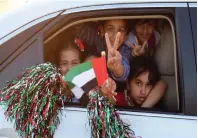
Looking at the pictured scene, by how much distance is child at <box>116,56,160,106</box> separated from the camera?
196cm

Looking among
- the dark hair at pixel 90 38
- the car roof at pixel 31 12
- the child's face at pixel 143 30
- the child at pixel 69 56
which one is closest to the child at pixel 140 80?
the child's face at pixel 143 30

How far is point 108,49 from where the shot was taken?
1996 millimetres

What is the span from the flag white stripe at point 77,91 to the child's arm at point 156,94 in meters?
0.36

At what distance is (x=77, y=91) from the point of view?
200cm

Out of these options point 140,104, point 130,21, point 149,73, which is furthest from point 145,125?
point 130,21

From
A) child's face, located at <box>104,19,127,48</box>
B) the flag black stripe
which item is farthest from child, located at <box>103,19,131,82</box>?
the flag black stripe

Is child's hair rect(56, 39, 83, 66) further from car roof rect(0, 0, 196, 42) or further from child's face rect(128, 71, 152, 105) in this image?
child's face rect(128, 71, 152, 105)

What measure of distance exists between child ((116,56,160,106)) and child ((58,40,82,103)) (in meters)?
0.34

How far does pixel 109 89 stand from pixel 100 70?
0.40 ft

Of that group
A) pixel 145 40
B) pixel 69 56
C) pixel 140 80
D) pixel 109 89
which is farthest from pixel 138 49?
Answer: pixel 69 56

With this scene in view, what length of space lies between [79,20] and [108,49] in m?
0.26

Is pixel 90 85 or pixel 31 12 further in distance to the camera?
pixel 31 12

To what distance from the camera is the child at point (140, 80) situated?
1.96m

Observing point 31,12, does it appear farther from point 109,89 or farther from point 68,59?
point 109,89
